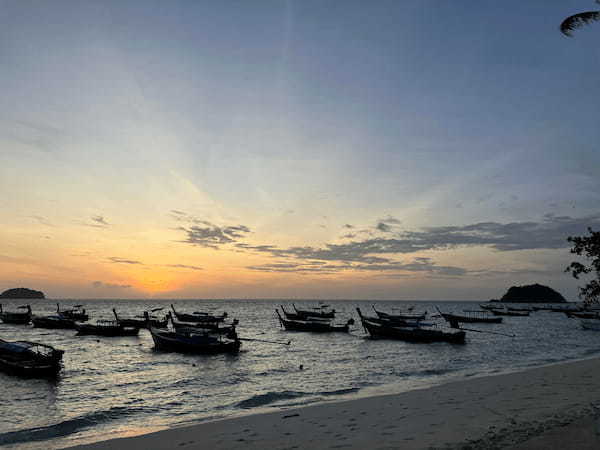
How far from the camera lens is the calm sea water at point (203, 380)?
63.0ft

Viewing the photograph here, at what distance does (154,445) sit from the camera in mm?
13773

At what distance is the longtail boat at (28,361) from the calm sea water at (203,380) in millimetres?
737

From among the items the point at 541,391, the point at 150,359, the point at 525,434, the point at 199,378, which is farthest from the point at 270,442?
the point at 150,359

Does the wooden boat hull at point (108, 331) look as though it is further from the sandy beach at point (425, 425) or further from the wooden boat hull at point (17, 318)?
the sandy beach at point (425, 425)

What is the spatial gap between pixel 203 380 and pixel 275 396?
7.52m

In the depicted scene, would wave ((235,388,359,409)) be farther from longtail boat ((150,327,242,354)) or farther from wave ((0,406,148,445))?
longtail boat ((150,327,242,354))

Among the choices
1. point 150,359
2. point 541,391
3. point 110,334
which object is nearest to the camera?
point 541,391

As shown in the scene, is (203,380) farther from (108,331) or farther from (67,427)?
(108,331)

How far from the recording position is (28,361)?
28.2 m

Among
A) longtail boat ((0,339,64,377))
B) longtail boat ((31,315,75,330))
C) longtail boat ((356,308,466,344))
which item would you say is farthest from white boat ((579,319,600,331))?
longtail boat ((31,315,75,330))

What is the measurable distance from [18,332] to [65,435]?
214ft

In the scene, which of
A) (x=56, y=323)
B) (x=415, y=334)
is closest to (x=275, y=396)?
(x=415, y=334)

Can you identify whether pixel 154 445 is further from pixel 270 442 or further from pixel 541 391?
pixel 541 391

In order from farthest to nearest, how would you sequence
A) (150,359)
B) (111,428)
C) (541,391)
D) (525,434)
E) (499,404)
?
1. (150,359)
2. (541,391)
3. (111,428)
4. (499,404)
5. (525,434)
